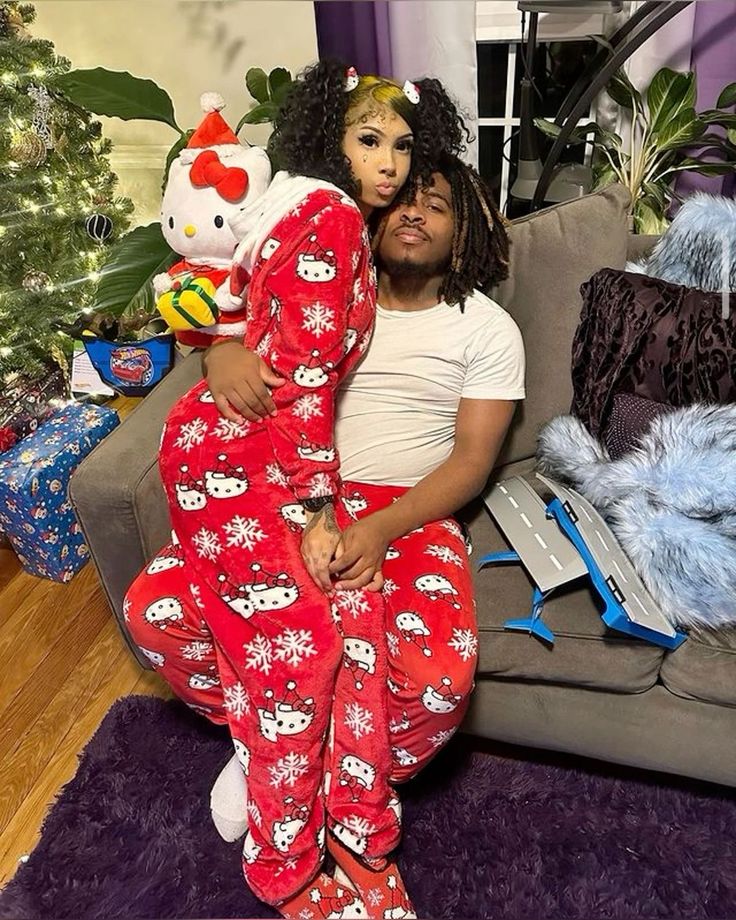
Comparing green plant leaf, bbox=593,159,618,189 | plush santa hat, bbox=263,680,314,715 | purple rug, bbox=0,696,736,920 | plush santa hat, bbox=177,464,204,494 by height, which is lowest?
purple rug, bbox=0,696,736,920

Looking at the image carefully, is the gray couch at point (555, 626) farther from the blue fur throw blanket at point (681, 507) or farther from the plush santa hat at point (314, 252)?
the plush santa hat at point (314, 252)

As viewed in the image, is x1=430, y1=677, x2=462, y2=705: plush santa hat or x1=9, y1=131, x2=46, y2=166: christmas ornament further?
x1=9, y1=131, x2=46, y2=166: christmas ornament

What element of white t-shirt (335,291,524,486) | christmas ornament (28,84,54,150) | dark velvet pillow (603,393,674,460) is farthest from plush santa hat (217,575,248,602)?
christmas ornament (28,84,54,150)

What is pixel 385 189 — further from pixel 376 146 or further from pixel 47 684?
pixel 47 684

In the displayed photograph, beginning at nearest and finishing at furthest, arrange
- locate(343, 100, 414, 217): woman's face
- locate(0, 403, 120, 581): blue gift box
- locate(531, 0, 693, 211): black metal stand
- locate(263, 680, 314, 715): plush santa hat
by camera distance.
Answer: locate(263, 680, 314, 715): plush santa hat
locate(343, 100, 414, 217): woman's face
locate(531, 0, 693, 211): black metal stand
locate(0, 403, 120, 581): blue gift box

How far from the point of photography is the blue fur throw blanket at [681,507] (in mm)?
1204

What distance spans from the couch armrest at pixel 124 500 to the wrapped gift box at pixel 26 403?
0.73 meters

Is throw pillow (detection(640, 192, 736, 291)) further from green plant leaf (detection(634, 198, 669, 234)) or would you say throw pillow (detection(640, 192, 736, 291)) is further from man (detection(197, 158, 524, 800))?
green plant leaf (detection(634, 198, 669, 234))

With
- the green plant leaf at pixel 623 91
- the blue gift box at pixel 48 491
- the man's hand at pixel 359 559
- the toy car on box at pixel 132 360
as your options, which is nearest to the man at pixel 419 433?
the man's hand at pixel 359 559

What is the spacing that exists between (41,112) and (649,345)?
5.99 feet

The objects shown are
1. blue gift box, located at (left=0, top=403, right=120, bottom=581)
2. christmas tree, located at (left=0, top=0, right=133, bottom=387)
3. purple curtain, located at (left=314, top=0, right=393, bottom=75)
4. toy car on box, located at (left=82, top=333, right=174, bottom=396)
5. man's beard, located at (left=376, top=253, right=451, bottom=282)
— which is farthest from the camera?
toy car on box, located at (left=82, top=333, right=174, bottom=396)

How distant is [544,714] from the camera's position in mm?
1339

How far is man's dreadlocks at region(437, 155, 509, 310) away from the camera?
1.34m

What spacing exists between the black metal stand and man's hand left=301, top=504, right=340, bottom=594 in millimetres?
1170
